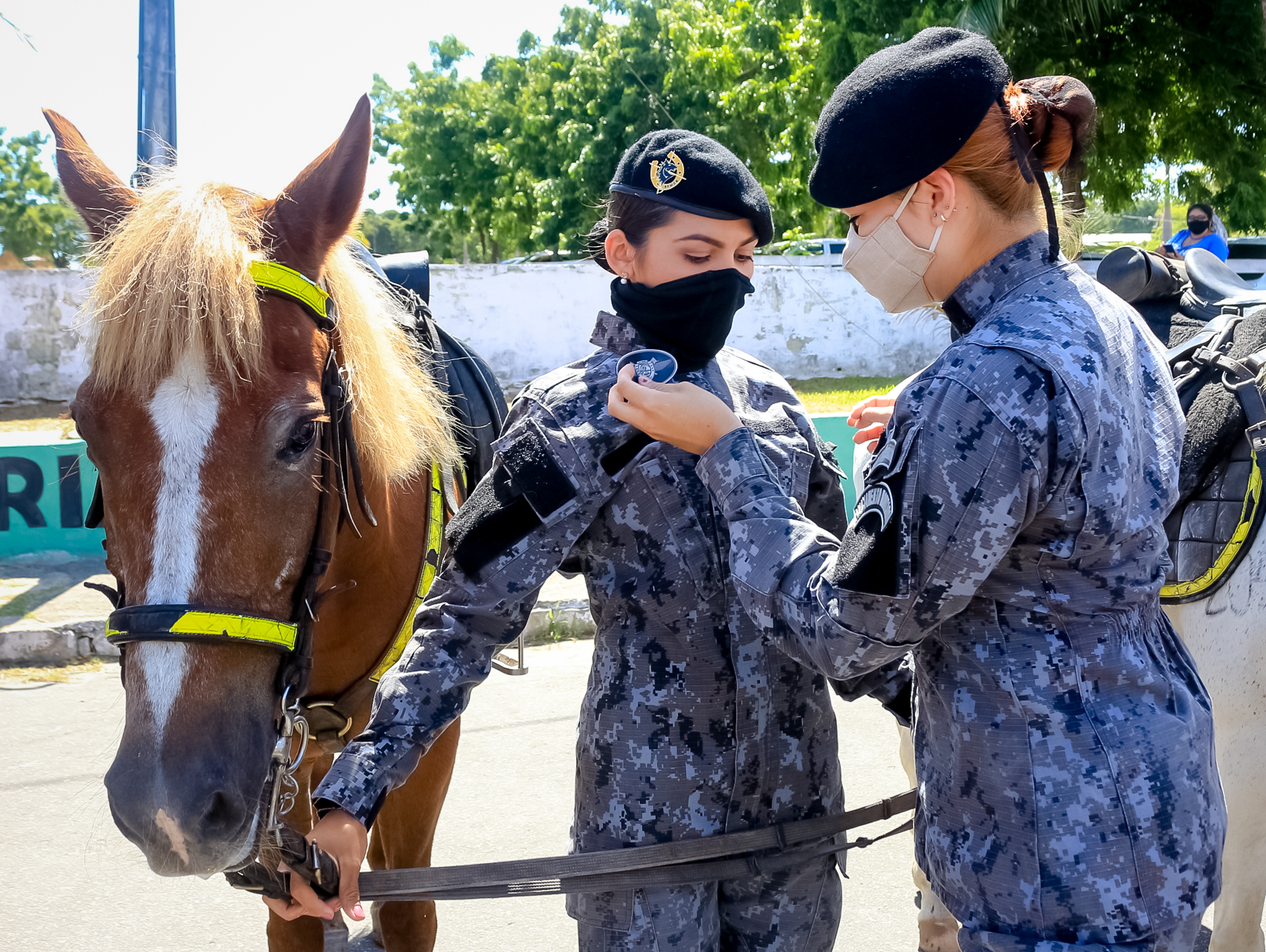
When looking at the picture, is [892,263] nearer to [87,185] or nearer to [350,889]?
[350,889]

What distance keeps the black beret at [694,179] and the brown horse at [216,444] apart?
551 mm

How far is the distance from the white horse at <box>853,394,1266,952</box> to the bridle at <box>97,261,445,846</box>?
49.9 inches

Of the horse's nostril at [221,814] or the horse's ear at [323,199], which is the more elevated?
the horse's ear at [323,199]

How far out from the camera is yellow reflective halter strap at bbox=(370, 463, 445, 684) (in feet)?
7.27

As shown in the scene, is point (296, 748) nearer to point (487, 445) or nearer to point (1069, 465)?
point (487, 445)

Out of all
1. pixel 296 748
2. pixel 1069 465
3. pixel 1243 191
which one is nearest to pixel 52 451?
pixel 296 748

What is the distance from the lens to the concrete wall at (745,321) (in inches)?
550

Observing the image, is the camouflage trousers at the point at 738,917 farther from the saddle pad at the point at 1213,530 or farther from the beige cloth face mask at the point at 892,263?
the saddle pad at the point at 1213,530

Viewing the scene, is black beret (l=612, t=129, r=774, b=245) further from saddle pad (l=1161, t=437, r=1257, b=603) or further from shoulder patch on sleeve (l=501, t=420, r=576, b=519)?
saddle pad (l=1161, t=437, r=1257, b=603)

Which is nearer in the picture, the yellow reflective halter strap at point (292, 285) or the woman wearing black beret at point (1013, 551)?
the woman wearing black beret at point (1013, 551)

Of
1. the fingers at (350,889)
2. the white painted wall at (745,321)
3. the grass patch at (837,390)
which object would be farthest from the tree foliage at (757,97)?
the grass patch at (837,390)

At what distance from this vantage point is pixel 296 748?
1912 millimetres

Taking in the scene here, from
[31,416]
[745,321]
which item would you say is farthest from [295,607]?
[745,321]

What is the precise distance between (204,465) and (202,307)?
259 millimetres
